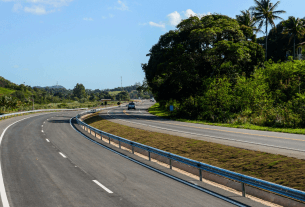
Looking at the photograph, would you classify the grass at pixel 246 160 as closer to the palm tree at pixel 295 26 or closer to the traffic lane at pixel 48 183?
the traffic lane at pixel 48 183

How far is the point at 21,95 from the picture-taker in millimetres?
148375

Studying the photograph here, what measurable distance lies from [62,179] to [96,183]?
146 cm

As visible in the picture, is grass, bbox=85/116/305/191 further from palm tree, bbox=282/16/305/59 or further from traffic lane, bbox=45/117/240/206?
palm tree, bbox=282/16/305/59

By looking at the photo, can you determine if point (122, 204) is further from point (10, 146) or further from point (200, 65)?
point (200, 65)

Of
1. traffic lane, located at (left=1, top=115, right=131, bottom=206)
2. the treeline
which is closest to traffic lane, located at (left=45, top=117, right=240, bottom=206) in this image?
traffic lane, located at (left=1, top=115, right=131, bottom=206)

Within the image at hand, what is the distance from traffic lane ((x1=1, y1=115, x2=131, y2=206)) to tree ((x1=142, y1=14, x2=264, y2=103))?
90.5ft

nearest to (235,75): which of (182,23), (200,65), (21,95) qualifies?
(200,65)

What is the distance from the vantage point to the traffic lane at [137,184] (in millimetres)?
7711

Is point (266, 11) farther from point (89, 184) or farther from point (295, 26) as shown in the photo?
point (89, 184)

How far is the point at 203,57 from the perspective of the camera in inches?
1540

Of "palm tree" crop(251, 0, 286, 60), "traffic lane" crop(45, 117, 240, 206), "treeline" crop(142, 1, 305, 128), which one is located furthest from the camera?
"palm tree" crop(251, 0, 286, 60)

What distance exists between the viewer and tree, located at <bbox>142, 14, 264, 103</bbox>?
38500 mm

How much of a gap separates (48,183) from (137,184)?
3081 mm

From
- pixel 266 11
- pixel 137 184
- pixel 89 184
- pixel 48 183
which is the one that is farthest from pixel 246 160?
pixel 266 11
